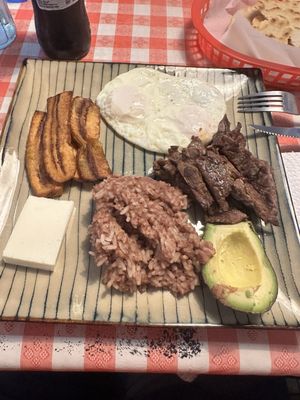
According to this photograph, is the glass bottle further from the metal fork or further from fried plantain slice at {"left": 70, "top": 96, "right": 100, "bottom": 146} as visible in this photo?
the metal fork

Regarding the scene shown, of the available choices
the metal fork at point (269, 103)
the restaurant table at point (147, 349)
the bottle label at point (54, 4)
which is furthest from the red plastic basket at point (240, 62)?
the restaurant table at point (147, 349)

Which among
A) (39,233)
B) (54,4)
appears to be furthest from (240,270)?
(54,4)

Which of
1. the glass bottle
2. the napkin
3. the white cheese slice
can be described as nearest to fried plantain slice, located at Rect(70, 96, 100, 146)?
the white cheese slice

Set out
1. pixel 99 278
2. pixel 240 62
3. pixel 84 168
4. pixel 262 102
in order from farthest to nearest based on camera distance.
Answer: pixel 240 62 < pixel 262 102 < pixel 84 168 < pixel 99 278

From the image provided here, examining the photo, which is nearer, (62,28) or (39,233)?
(39,233)

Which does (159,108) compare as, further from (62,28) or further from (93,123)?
(62,28)

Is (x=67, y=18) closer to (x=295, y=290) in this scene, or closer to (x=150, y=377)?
(x=295, y=290)

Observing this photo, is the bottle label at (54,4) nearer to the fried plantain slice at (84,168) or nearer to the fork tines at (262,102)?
the fried plantain slice at (84,168)
